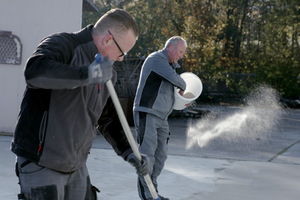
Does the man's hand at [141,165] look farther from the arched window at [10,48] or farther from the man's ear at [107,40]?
the arched window at [10,48]

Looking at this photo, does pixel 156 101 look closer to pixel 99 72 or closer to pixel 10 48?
pixel 99 72

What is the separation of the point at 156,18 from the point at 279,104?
5552 mm

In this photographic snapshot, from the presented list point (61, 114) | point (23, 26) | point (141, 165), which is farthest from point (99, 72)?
point (23, 26)

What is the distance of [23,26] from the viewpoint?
10352 mm

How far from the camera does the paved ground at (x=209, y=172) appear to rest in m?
6.84

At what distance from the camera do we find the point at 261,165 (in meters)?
8.97

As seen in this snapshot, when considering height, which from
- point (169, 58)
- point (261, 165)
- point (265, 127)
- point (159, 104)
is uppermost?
point (169, 58)

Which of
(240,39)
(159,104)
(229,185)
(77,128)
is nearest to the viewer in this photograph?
(77,128)

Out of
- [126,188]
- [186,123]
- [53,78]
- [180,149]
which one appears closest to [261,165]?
[180,149]

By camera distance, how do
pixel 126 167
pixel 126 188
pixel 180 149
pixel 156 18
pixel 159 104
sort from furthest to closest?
pixel 156 18 < pixel 180 149 < pixel 126 167 < pixel 126 188 < pixel 159 104

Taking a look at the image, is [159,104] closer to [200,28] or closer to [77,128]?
[77,128]

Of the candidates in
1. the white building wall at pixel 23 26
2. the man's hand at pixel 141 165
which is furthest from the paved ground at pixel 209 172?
the man's hand at pixel 141 165

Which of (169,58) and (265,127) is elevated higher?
(169,58)

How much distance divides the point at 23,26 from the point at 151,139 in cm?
491
